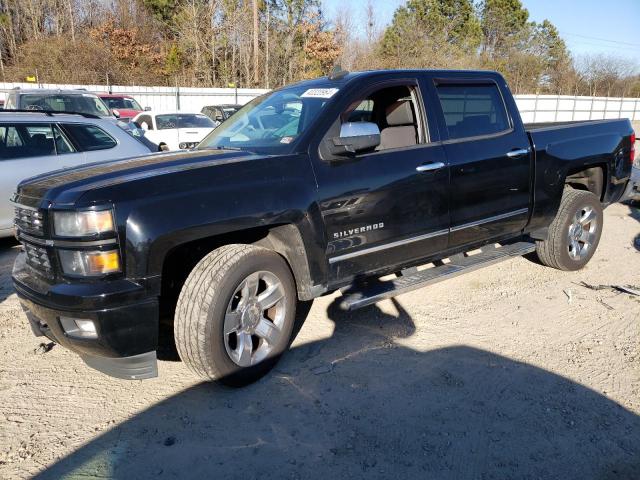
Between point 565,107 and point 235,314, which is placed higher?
point 565,107

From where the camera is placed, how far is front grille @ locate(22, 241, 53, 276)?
2.95m

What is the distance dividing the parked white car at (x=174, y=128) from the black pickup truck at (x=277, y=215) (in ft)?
35.8

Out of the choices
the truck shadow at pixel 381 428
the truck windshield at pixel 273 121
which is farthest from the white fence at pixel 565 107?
the truck shadow at pixel 381 428

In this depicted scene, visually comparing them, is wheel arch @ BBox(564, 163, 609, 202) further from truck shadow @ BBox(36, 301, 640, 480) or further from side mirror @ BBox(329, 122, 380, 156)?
side mirror @ BBox(329, 122, 380, 156)

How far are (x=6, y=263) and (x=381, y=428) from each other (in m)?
5.09

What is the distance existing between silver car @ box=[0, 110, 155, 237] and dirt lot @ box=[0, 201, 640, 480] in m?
2.42

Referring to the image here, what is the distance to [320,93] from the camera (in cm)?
384

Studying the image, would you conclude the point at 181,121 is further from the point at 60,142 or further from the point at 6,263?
the point at 6,263

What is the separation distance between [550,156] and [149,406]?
159 inches

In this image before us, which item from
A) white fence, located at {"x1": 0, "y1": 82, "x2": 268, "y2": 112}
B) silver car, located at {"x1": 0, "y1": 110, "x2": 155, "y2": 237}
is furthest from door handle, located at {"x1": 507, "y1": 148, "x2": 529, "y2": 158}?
white fence, located at {"x1": 0, "y1": 82, "x2": 268, "y2": 112}

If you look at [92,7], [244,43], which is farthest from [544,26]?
[92,7]

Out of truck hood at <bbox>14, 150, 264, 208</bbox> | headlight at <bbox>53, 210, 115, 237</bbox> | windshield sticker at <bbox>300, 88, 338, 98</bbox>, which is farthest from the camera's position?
windshield sticker at <bbox>300, 88, 338, 98</bbox>

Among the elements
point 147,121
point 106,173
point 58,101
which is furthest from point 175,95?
point 106,173

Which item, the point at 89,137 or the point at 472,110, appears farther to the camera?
the point at 89,137
